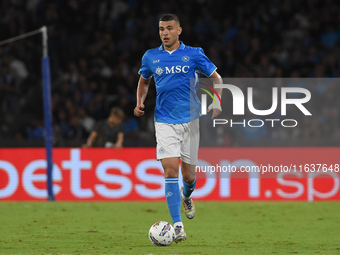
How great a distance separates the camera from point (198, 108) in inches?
302

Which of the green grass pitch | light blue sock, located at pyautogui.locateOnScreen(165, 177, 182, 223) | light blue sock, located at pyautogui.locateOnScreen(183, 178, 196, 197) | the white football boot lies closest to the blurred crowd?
the green grass pitch

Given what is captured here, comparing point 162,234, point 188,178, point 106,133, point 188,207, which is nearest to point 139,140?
point 106,133

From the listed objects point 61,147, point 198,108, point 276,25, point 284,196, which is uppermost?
point 276,25

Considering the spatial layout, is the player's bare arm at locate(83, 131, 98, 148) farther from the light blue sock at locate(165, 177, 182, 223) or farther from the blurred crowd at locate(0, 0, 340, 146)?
the light blue sock at locate(165, 177, 182, 223)

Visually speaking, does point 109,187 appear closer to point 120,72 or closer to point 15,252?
point 120,72

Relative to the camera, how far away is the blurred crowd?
51.1 feet

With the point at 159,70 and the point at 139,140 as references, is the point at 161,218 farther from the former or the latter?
the point at 139,140

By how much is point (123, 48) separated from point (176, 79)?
33.3ft

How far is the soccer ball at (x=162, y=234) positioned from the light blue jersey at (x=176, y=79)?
118 cm

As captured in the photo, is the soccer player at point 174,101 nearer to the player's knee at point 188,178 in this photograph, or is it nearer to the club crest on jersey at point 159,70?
the club crest on jersey at point 159,70

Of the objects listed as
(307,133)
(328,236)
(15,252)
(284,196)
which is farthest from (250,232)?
(307,133)

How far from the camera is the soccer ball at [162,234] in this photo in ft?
22.9

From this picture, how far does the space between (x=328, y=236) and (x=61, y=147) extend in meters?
6.73

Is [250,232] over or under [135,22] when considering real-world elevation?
under
